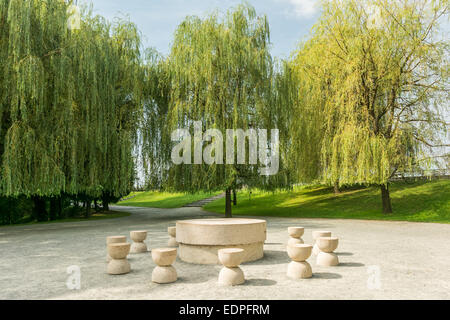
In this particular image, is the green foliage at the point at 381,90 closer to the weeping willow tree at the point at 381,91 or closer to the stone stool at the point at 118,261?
the weeping willow tree at the point at 381,91

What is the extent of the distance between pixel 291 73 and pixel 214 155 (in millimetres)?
5889

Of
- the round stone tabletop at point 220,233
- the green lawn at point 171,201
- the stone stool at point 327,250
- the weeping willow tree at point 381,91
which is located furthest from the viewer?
the green lawn at point 171,201

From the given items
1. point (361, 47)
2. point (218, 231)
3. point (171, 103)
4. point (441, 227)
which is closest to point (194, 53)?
point (171, 103)

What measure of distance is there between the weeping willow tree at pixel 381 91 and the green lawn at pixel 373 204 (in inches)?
50.6

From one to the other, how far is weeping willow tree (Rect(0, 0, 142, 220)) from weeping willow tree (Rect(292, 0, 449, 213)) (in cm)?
959

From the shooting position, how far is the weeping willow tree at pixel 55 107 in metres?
10.3

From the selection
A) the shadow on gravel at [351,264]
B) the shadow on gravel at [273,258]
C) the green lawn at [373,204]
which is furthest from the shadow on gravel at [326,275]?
the green lawn at [373,204]

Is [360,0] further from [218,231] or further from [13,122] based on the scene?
[13,122]

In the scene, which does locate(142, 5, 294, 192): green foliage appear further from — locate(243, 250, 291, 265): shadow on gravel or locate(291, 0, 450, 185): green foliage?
locate(243, 250, 291, 265): shadow on gravel

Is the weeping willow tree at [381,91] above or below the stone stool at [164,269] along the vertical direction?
above

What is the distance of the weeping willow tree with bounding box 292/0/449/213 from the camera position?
1406cm

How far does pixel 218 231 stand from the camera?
6129 mm

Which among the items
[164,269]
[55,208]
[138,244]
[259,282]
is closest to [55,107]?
[138,244]

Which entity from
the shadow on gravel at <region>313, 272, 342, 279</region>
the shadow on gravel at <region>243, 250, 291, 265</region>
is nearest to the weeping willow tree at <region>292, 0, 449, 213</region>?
the shadow on gravel at <region>243, 250, 291, 265</region>
